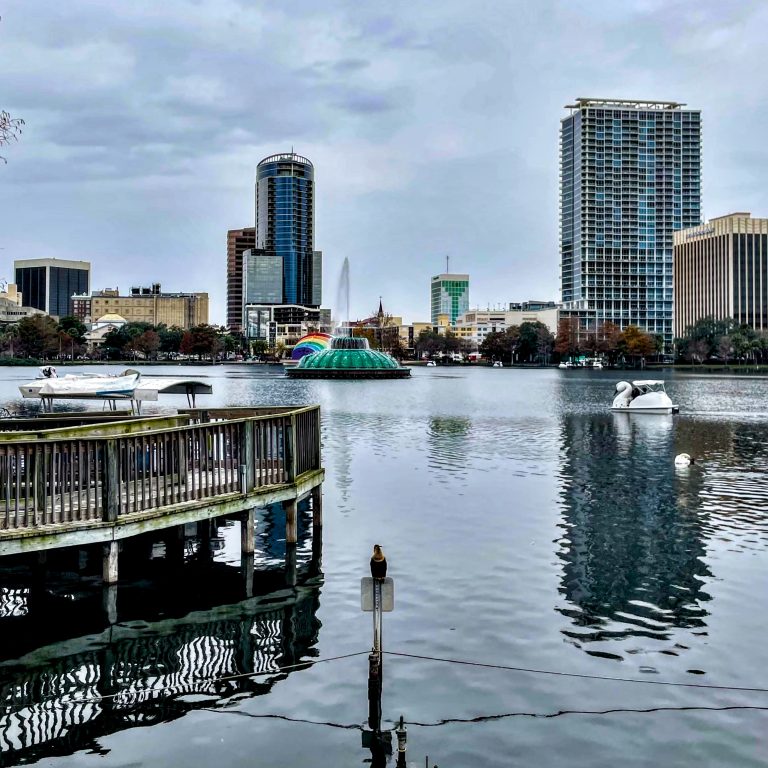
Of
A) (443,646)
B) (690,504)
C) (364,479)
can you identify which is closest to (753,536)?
(690,504)

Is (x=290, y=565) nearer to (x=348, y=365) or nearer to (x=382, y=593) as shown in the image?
(x=382, y=593)

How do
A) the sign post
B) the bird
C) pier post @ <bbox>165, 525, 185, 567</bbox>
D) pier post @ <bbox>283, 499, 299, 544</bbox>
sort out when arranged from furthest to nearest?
pier post @ <bbox>283, 499, 299, 544</bbox> → pier post @ <bbox>165, 525, 185, 567</bbox> → the sign post → the bird

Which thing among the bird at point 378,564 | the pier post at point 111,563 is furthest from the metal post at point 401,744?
the pier post at point 111,563

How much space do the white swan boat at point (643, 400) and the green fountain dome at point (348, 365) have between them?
87.0 meters

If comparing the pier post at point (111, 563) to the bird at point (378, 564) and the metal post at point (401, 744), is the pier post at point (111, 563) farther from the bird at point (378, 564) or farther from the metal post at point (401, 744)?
the metal post at point (401, 744)

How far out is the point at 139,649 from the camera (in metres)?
13.1

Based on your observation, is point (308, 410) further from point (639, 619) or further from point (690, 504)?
point (690, 504)

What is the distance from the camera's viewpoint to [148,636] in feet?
44.9

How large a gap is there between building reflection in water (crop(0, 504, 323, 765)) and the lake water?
5 centimetres

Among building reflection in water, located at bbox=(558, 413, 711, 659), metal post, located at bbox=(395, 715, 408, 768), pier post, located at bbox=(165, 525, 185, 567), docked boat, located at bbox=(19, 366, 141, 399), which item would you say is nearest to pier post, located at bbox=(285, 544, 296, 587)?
pier post, located at bbox=(165, 525, 185, 567)

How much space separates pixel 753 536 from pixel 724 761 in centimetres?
1244

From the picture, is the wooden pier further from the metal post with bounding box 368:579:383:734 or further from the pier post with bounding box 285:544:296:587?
the metal post with bounding box 368:579:383:734

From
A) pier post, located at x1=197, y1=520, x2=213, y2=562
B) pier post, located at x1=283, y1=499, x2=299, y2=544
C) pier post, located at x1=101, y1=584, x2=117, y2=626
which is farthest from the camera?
pier post, located at x1=197, y1=520, x2=213, y2=562

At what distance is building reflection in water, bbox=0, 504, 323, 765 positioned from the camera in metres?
10.7
